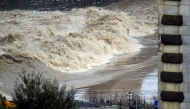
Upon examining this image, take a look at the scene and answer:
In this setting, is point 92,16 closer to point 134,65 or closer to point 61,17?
point 61,17

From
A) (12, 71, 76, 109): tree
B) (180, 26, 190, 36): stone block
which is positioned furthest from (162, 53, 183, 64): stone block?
(12, 71, 76, 109): tree

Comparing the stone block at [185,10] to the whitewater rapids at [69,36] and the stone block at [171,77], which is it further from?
the whitewater rapids at [69,36]

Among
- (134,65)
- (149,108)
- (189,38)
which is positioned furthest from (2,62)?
(189,38)

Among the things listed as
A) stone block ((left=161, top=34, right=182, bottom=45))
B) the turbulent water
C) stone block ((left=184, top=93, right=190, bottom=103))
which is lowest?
stone block ((left=184, top=93, right=190, bottom=103))

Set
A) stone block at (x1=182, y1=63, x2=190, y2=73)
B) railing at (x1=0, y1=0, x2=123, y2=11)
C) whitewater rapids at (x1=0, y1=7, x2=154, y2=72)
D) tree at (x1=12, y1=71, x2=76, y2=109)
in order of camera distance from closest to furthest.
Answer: stone block at (x1=182, y1=63, x2=190, y2=73) < tree at (x1=12, y1=71, x2=76, y2=109) < whitewater rapids at (x1=0, y1=7, x2=154, y2=72) < railing at (x1=0, y1=0, x2=123, y2=11)

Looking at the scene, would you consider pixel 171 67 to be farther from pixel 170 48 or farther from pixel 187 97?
pixel 187 97

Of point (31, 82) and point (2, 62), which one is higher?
point (2, 62)

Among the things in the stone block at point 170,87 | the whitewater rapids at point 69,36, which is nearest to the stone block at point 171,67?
the stone block at point 170,87

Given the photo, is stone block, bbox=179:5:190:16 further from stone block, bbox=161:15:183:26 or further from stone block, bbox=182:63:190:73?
stone block, bbox=182:63:190:73
